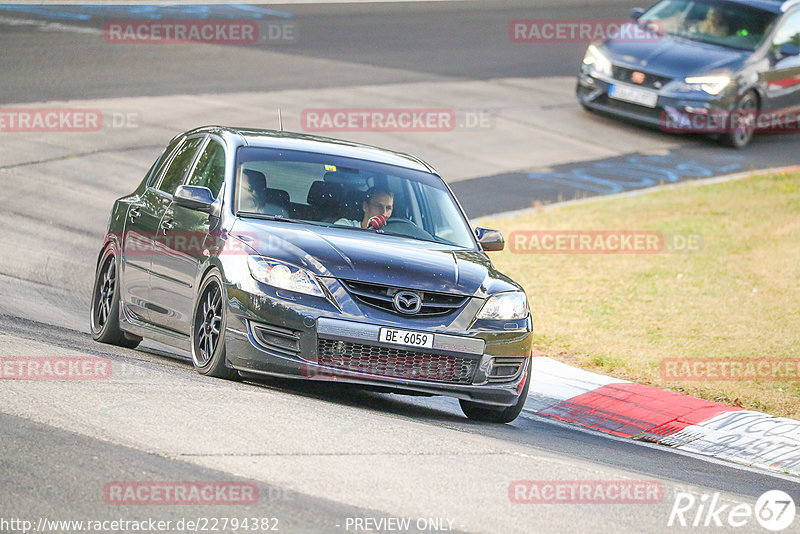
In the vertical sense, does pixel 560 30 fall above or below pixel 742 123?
above

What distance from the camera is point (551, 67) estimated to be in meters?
26.9

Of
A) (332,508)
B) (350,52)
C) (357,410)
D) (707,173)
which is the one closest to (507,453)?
(357,410)

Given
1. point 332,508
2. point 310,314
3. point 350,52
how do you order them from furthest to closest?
point 350,52
point 310,314
point 332,508

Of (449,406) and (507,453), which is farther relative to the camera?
(449,406)

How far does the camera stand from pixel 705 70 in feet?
70.6

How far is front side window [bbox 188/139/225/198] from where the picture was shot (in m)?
9.16

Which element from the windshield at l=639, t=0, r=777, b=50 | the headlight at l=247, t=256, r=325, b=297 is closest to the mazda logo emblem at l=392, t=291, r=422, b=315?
the headlight at l=247, t=256, r=325, b=297

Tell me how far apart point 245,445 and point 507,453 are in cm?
153

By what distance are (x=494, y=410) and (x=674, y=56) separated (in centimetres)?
1420

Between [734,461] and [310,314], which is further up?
[310,314]

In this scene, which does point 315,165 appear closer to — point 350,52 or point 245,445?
point 245,445

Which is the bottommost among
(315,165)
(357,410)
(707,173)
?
(707,173)

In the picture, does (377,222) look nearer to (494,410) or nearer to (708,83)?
(494,410)

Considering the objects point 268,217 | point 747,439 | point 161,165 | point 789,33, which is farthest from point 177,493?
point 789,33
